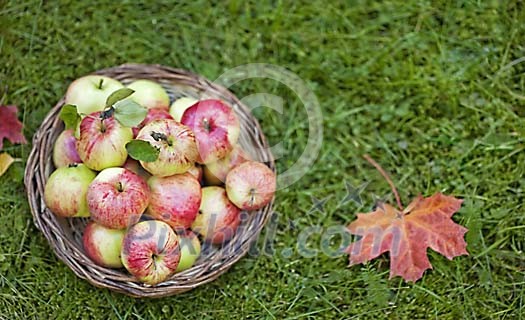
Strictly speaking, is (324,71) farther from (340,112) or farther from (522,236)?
(522,236)

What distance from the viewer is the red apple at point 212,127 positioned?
2.17m

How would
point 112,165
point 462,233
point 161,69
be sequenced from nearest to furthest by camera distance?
point 112,165 < point 462,233 < point 161,69

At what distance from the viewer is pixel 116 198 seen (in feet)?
6.56

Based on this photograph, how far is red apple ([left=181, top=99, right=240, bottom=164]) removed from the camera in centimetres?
217

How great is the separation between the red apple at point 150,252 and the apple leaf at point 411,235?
59 cm

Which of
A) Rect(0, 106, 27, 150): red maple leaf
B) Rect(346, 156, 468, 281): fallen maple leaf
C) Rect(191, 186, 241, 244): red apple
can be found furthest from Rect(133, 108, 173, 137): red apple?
Rect(346, 156, 468, 281): fallen maple leaf

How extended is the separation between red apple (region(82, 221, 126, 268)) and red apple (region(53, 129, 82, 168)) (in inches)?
8.4

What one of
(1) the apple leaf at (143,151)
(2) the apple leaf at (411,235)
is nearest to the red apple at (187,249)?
(1) the apple leaf at (143,151)

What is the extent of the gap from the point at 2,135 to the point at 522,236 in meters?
1.66

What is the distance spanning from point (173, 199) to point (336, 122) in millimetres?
741

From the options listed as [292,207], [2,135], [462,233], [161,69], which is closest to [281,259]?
[292,207]

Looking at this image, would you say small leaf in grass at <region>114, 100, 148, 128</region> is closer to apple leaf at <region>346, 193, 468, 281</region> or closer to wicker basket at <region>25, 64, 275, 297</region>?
wicker basket at <region>25, 64, 275, 297</region>

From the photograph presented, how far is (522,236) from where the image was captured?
7.72 feet

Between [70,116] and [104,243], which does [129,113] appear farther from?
[104,243]
